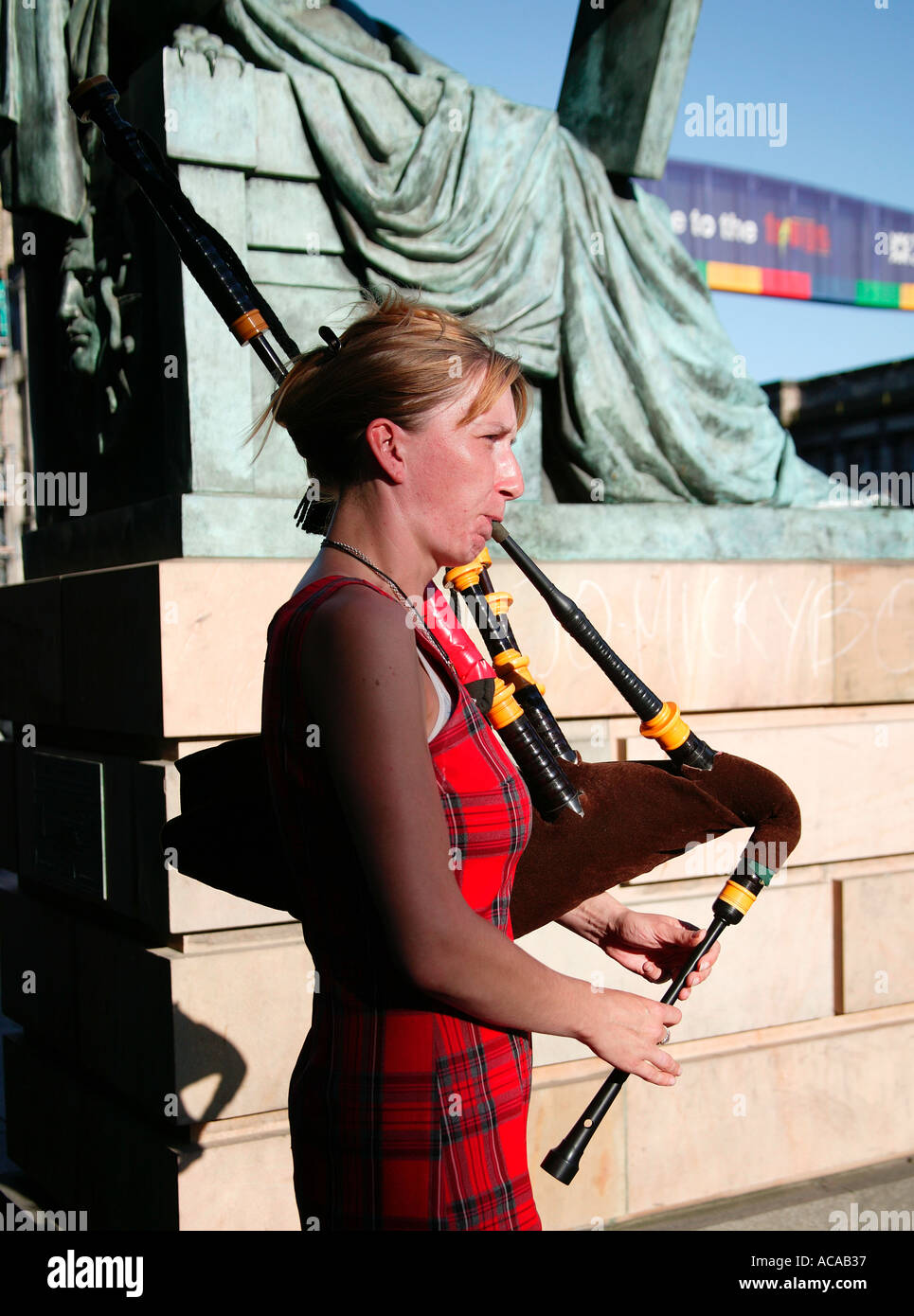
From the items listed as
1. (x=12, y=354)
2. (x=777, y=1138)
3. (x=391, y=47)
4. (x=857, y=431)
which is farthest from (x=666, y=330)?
(x=12, y=354)

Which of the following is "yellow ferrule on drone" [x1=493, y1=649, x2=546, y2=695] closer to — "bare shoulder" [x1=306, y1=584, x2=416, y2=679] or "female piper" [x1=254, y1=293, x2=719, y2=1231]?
"female piper" [x1=254, y1=293, x2=719, y2=1231]

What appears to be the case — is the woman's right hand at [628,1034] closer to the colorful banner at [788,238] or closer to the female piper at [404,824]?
the female piper at [404,824]

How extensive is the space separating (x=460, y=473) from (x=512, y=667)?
62 cm

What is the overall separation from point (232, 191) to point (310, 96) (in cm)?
42

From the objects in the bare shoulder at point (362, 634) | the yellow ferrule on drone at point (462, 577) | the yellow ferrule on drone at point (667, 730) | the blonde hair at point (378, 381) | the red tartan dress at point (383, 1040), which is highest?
the blonde hair at point (378, 381)

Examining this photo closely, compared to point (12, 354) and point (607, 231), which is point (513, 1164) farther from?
point (12, 354)

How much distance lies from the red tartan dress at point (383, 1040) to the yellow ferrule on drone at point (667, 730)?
21.9 inches

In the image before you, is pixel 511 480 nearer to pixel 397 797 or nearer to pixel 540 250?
pixel 397 797

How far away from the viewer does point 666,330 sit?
15.8 ft

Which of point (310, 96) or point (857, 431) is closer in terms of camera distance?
point (310, 96)

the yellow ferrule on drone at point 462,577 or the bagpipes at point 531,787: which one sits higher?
the yellow ferrule on drone at point 462,577

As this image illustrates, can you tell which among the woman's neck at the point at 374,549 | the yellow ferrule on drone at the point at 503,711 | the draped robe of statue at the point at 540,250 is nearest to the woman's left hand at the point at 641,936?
the yellow ferrule on drone at the point at 503,711

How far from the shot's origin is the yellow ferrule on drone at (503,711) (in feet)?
6.56
